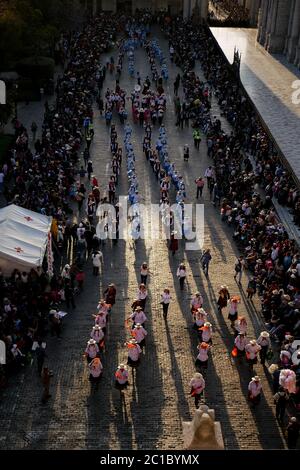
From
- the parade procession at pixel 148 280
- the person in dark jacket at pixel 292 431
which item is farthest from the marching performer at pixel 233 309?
the person in dark jacket at pixel 292 431

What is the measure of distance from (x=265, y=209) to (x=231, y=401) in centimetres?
1028

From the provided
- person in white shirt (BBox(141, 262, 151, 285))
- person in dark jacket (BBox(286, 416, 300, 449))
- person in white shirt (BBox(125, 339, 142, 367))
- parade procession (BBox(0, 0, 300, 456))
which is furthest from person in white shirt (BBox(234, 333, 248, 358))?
person in white shirt (BBox(141, 262, 151, 285))

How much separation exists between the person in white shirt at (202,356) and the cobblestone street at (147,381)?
15.9 inches

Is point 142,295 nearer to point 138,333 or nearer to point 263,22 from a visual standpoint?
point 138,333

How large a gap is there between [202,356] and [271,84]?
2789 centimetres

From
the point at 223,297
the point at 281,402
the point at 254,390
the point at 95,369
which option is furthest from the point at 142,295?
the point at 281,402

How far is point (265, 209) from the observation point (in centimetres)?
2564

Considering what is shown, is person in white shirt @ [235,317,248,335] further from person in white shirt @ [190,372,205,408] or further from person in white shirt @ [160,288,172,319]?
person in white shirt @ [190,372,205,408]

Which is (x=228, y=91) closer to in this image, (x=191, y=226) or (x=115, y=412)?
(x=191, y=226)

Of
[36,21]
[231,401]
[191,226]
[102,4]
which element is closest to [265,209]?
[191,226]

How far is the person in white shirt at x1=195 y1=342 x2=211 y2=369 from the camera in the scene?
1734 centimetres

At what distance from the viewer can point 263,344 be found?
1791 cm

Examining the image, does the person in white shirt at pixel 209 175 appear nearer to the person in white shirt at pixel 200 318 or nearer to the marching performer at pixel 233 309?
the marching performer at pixel 233 309

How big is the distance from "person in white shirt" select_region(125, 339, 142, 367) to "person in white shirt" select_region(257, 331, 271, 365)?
3.09m
